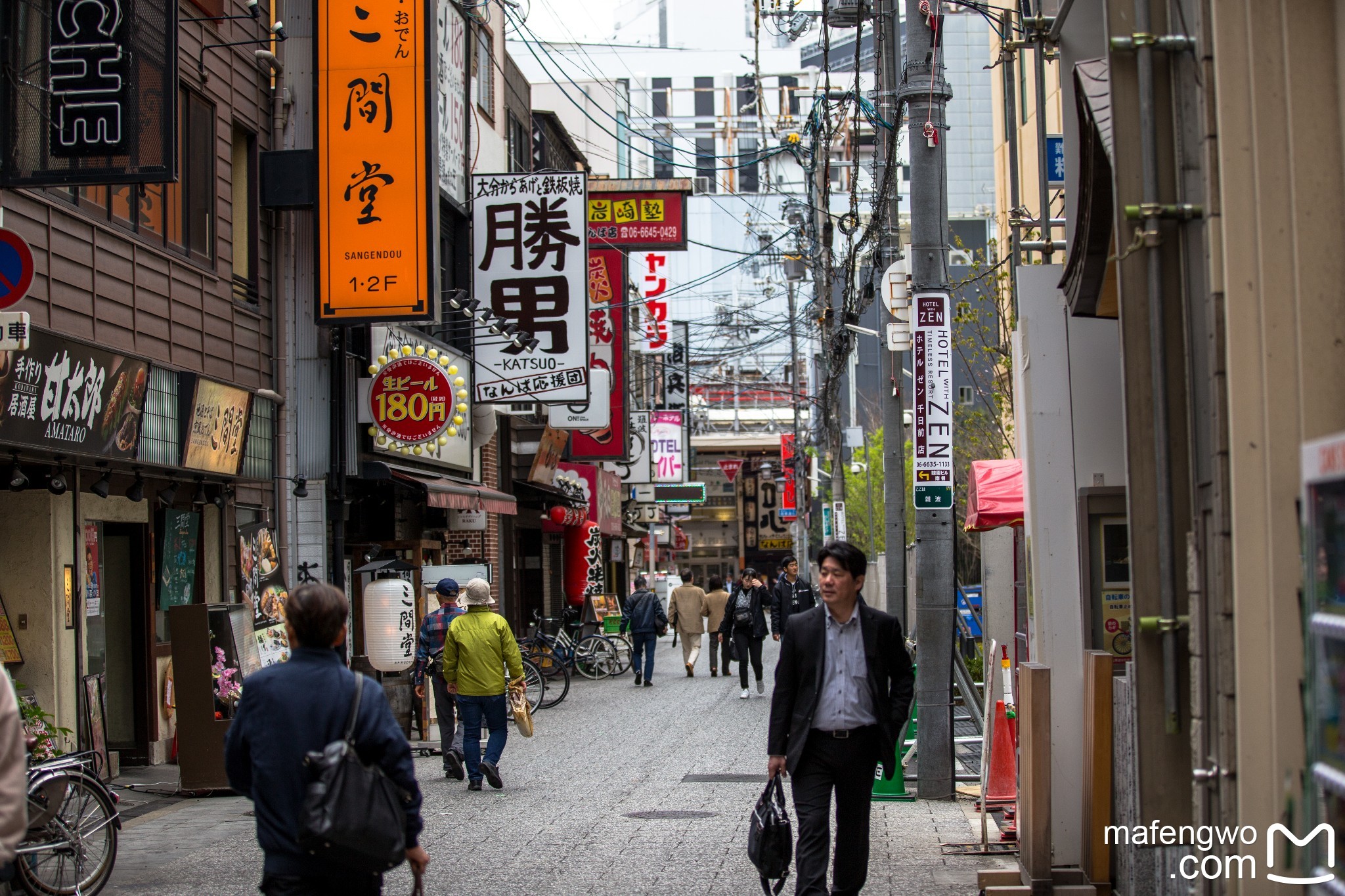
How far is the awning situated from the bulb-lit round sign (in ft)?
1.27

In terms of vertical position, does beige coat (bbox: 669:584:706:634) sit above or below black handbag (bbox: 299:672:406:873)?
below

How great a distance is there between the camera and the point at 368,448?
17.5 m

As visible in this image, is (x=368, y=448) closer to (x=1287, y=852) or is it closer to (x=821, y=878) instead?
(x=821, y=878)

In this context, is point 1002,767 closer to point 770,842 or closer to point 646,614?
point 770,842

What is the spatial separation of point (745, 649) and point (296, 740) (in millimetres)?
16416

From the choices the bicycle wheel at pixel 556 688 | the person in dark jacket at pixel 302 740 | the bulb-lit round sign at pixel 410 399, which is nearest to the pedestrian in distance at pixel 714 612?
the bicycle wheel at pixel 556 688

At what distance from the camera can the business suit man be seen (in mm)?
6520

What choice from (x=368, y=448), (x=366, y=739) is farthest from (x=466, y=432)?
(x=366, y=739)

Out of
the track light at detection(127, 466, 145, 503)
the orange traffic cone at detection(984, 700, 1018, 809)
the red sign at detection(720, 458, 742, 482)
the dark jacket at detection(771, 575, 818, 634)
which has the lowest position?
the orange traffic cone at detection(984, 700, 1018, 809)

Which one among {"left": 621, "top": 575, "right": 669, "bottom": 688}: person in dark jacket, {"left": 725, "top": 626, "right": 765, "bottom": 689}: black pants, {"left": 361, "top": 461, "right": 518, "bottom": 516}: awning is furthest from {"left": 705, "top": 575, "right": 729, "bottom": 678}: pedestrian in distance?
{"left": 361, "top": 461, "right": 518, "bottom": 516}: awning

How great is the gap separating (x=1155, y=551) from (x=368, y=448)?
13.7m

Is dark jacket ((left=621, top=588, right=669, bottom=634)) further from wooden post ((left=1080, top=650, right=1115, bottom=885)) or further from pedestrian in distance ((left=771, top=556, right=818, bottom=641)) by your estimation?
wooden post ((left=1080, top=650, right=1115, bottom=885))

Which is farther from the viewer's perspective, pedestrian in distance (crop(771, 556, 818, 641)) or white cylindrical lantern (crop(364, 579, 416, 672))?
pedestrian in distance (crop(771, 556, 818, 641))

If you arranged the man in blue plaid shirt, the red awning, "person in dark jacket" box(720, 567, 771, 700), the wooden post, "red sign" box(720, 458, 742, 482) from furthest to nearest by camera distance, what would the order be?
"red sign" box(720, 458, 742, 482) → "person in dark jacket" box(720, 567, 771, 700) → the man in blue plaid shirt → the red awning → the wooden post
